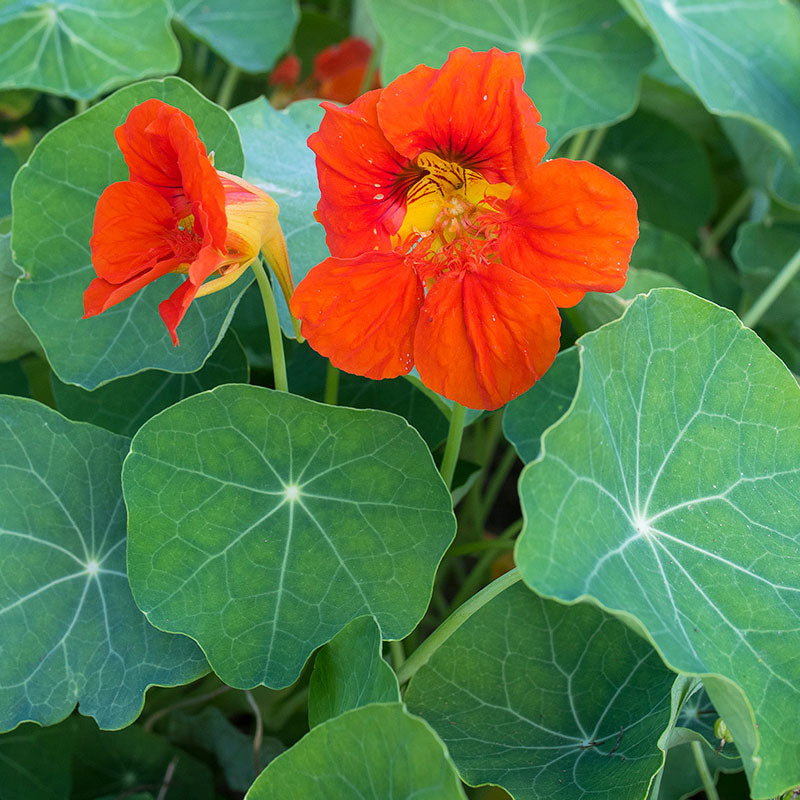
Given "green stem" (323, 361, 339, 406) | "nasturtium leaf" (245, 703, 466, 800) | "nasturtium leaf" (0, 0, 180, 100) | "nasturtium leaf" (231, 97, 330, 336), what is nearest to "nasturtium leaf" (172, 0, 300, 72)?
"nasturtium leaf" (0, 0, 180, 100)

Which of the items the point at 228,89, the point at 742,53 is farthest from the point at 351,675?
the point at 228,89

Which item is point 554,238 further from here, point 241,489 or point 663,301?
point 241,489

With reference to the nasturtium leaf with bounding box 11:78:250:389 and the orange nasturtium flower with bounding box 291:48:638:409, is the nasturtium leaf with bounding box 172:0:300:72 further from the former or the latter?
the orange nasturtium flower with bounding box 291:48:638:409

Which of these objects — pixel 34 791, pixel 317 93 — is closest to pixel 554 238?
pixel 34 791

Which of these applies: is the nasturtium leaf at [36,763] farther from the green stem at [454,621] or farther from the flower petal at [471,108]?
the flower petal at [471,108]

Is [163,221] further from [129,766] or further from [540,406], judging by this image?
[129,766]

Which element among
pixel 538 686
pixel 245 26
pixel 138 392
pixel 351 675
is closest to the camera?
pixel 351 675

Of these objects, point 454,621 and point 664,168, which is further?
point 664,168
